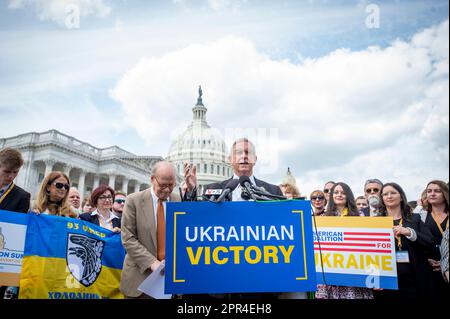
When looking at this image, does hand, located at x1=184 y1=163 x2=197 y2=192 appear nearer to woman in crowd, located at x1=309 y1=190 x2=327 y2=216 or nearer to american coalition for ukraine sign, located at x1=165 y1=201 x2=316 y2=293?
american coalition for ukraine sign, located at x1=165 y1=201 x2=316 y2=293

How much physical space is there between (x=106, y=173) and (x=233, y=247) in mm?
52315

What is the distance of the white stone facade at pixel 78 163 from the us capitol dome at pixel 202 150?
467 inches

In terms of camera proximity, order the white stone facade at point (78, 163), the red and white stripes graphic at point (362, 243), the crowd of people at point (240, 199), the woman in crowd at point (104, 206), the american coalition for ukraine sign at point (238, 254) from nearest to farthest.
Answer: the american coalition for ukraine sign at point (238, 254)
the crowd of people at point (240, 199)
the red and white stripes graphic at point (362, 243)
the woman in crowd at point (104, 206)
the white stone facade at point (78, 163)

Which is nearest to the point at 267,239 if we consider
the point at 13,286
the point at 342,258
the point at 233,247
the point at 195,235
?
the point at 233,247

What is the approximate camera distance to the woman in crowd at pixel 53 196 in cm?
439

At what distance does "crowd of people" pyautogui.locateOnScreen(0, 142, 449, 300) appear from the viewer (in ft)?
11.8

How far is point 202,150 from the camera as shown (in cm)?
8131

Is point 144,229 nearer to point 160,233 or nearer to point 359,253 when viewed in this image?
point 160,233

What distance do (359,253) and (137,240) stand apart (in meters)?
2.61

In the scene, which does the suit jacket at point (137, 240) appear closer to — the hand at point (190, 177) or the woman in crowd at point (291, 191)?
the hand at point (190, 177)

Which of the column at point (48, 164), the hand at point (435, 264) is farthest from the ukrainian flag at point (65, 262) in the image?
the column at point (48, 164)

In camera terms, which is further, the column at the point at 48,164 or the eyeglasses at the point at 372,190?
the column at the point at 48,164

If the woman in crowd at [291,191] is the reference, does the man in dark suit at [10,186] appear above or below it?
below
